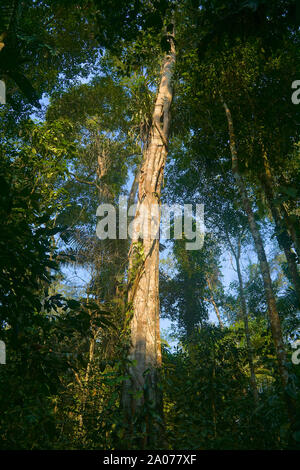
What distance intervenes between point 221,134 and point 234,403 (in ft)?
25.7

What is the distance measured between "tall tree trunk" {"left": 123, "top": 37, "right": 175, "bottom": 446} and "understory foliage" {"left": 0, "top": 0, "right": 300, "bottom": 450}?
4.1 inches

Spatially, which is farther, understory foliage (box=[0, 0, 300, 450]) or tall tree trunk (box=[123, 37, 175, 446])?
tall tree trunk (box=[123, 37, 175, 446])

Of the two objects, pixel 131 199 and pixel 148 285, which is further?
pixel 131 199

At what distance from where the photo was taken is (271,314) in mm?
4797

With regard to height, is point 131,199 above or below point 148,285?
above

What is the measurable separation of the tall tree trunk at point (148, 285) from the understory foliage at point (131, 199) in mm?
103

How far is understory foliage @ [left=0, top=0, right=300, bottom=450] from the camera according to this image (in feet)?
8.94

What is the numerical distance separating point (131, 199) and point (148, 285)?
8.98 m

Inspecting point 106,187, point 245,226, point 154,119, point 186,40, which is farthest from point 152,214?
point 245,226

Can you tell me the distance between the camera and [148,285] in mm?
5184

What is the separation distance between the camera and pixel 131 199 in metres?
13.8

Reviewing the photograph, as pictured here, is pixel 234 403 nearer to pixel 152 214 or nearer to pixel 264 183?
pixel 152 214

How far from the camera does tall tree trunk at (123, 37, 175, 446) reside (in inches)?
Result: 165

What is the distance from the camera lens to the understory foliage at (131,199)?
8.94ft
